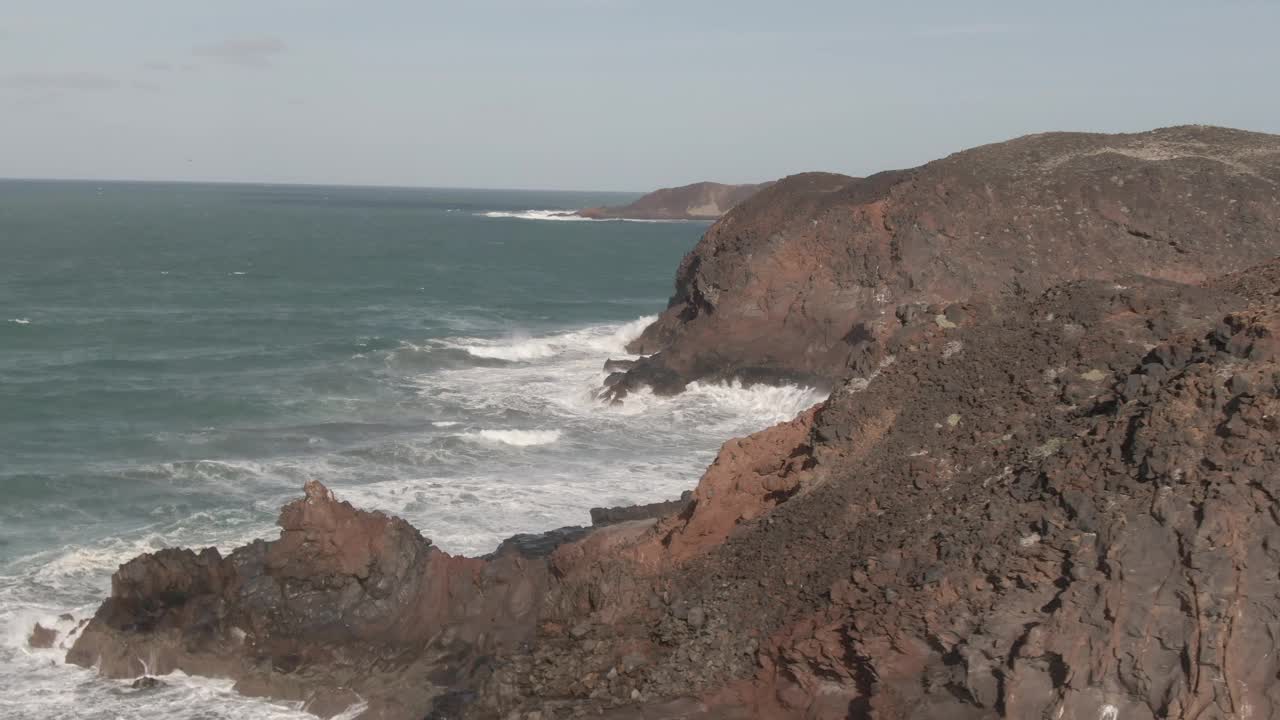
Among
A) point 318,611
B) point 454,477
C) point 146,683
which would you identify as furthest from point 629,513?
point 146,683

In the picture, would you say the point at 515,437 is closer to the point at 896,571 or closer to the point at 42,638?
the point at 42,638

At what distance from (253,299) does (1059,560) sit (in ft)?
163

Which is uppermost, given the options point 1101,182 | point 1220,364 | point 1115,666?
point 1101,182

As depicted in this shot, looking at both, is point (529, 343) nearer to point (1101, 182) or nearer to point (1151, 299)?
point (1101, 182)

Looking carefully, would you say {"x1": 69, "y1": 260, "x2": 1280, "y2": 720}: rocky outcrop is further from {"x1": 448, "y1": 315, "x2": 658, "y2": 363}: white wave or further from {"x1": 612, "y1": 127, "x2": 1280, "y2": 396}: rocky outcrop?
{"x1": 448, "y1": 315, "x2": 658, "y2": 363}: white wave

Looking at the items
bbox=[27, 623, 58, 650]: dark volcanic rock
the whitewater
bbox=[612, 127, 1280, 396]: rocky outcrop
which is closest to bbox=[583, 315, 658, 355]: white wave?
the whitewater

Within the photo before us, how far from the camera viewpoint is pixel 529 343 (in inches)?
1721

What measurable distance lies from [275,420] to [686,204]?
124681mm

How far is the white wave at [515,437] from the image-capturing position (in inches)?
1136

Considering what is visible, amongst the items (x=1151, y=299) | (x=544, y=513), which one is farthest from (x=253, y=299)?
(x=1151, y=299)

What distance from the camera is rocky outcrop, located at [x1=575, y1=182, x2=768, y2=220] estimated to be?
148000 millimetres

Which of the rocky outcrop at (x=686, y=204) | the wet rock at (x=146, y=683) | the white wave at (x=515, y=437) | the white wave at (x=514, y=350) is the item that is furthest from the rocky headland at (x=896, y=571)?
the rocky outcrop at (x=686, y=204)

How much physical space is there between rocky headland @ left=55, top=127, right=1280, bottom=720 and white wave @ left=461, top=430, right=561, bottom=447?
9.70 meters

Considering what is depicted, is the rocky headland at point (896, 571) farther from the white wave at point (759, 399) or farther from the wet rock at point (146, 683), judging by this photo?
the white wave at point (759, 399)
